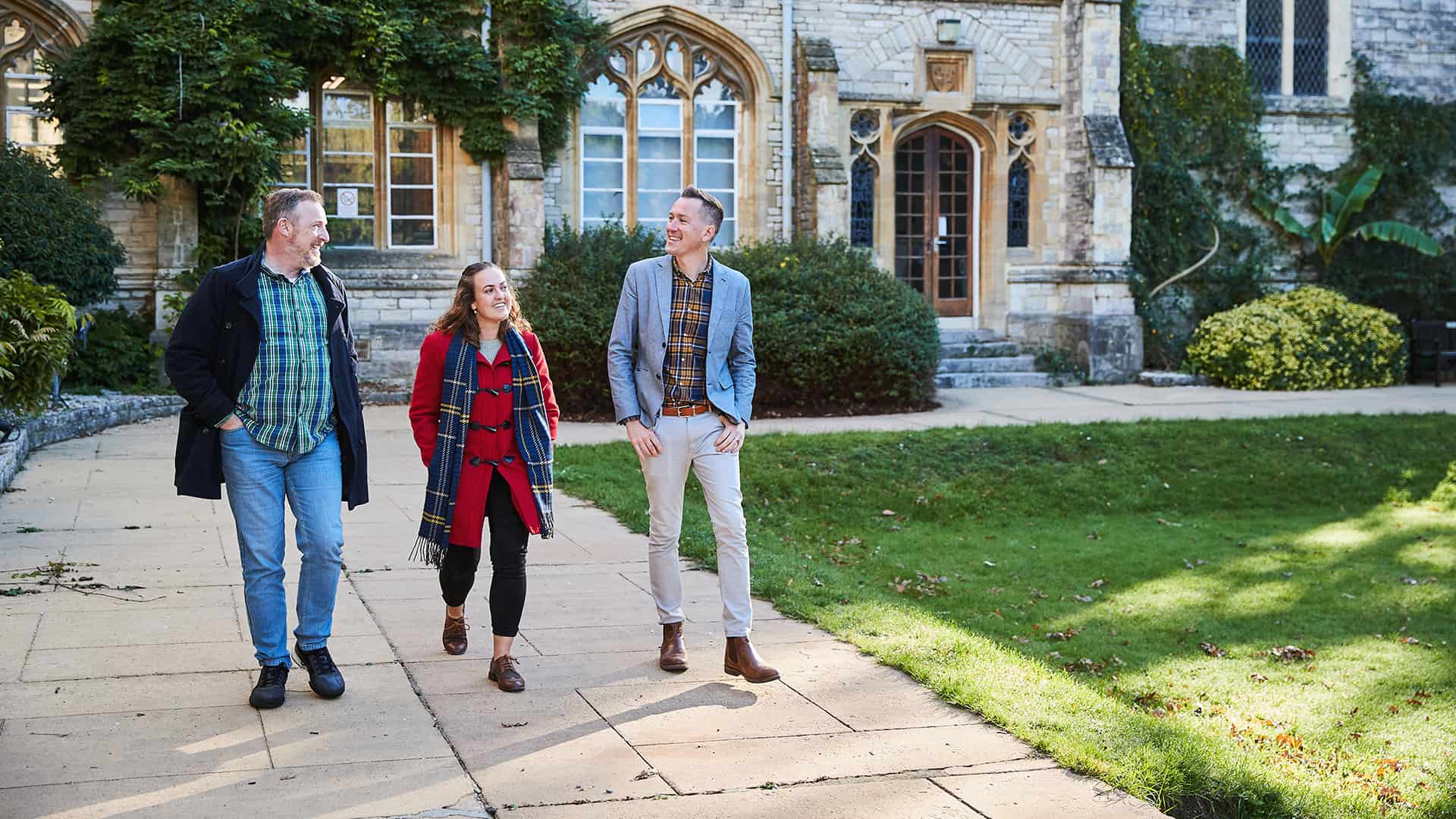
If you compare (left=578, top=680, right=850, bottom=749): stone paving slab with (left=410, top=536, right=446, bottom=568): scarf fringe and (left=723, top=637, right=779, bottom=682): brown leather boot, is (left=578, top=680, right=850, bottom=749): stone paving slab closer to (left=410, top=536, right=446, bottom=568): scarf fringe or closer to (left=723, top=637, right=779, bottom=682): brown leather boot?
(left=723, top=637, right=779, bottom=682): brown leather boot

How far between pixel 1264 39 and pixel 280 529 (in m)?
19.2

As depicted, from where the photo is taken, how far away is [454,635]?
5.77 meters

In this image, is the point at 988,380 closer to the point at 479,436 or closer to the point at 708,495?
the point at 708,495

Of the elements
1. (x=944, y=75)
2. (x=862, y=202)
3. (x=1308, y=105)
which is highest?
(x=944, y=75)

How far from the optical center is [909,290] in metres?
16.0

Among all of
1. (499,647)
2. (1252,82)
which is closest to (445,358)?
(499,647)

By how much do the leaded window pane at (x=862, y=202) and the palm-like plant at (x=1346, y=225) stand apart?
18.3 feet

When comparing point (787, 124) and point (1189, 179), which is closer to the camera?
point (787, 124)

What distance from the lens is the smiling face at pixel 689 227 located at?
213 inches

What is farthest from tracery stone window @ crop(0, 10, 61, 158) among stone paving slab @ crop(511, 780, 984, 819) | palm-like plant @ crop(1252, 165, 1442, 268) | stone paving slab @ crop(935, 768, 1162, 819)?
palm-like plant @ crop(1252, 165, 1442, 268)

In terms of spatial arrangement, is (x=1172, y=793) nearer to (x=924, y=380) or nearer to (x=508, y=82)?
(x=924, y=380)

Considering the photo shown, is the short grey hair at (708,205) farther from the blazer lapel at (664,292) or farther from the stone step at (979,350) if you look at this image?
the stone step at (979,350)

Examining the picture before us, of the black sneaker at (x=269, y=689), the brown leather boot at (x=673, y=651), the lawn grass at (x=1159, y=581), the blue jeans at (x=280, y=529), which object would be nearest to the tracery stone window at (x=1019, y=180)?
the lawn grass at (x=1159, y=581)

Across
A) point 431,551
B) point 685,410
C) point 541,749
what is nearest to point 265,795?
point 541,749
